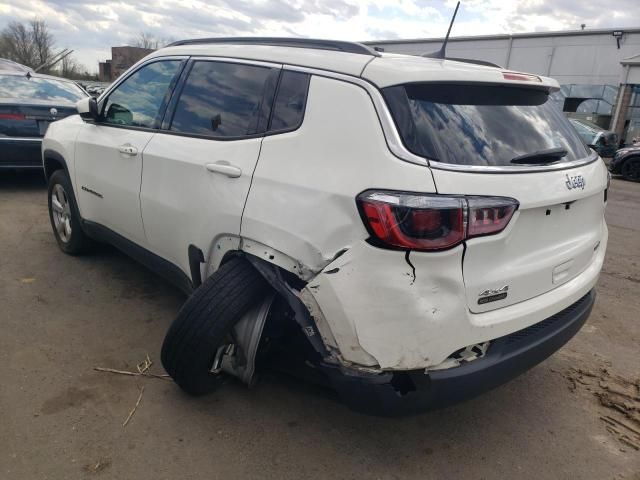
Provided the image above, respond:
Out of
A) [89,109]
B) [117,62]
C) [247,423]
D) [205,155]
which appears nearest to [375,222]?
[205,155]

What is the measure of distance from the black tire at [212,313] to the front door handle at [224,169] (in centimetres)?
41

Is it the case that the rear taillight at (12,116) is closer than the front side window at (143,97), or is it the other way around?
the front side window at (143,97)

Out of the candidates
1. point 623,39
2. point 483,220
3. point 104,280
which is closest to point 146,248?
point 104,280

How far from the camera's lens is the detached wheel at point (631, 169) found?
12.9 metres

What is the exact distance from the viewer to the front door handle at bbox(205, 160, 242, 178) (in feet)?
8.37

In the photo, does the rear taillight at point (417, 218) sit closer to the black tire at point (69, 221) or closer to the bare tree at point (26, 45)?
the black tire at point (69, 221)

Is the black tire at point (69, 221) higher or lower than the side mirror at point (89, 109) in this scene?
lower

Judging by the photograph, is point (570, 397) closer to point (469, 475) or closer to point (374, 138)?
point (469, 475)

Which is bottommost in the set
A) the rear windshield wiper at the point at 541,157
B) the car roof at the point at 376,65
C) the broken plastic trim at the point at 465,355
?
the broken plastic trim at the point at 465,355

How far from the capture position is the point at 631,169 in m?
13.0

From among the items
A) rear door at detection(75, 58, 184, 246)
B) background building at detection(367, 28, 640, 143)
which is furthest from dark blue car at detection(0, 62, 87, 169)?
background building at detection(367, 28, 640, 143)

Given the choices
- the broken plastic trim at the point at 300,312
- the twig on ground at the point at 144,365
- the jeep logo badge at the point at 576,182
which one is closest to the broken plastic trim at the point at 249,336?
the broken plastic trim at the point at 300,312

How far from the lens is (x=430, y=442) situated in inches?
103

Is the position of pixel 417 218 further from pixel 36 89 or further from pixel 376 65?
pixel 36 89
